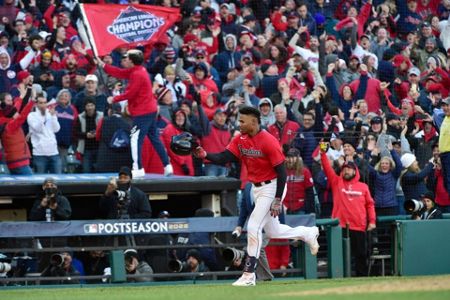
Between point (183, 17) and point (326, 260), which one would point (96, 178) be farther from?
point (183, 17)

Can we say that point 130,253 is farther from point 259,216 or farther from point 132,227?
point 259,216

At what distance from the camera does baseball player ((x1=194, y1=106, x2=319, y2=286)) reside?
47.0 ft

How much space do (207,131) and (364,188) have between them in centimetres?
284

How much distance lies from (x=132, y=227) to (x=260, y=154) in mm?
3197

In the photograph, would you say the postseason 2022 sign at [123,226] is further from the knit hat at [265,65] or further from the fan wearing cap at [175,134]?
the knit hat at [265,65]

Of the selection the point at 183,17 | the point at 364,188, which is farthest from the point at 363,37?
the point at 364,188

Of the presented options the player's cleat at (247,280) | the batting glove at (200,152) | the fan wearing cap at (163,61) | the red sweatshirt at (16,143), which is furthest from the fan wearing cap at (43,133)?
the player's cleat at (247,280)

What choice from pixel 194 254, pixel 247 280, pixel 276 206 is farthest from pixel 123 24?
pixel 247 280

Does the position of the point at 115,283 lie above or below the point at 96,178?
below

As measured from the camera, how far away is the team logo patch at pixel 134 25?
21.0m

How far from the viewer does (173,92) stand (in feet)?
70.6

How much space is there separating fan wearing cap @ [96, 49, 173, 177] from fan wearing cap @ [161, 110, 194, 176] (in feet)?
2.78

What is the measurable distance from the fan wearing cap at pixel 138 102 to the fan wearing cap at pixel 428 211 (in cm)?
376

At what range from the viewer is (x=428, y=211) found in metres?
18.5
